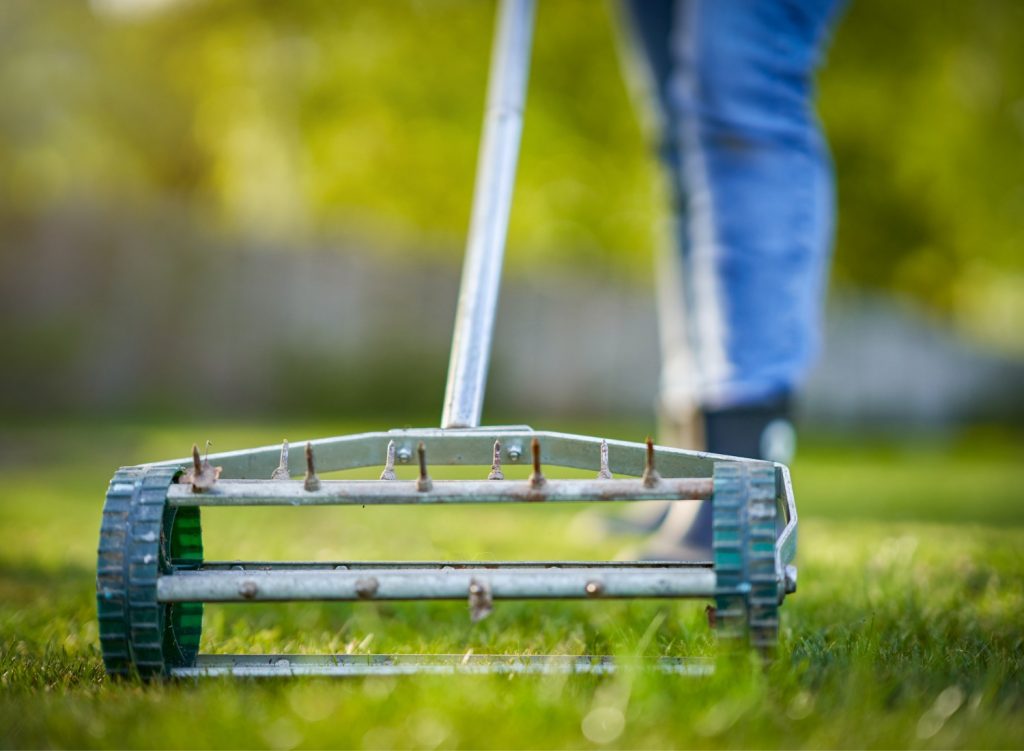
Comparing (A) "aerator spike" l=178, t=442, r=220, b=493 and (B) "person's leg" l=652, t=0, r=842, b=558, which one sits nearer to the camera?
(A) "aerator spike" l=178, t=442, r=220, b=493

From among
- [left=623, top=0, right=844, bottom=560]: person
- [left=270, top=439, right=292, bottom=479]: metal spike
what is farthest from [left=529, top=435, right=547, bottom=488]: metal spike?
[left=623, top=0, right=844, bottom=560]: person

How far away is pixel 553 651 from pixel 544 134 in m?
9.47

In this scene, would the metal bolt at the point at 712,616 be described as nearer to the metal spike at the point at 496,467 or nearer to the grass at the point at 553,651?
the grass at the point at 553,651

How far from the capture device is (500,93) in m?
1.87

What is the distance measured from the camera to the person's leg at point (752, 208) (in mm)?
1969

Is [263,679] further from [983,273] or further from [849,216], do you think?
[983,273]

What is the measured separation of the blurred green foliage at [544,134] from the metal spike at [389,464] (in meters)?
8.54

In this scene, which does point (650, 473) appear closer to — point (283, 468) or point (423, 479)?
point (423, 479)

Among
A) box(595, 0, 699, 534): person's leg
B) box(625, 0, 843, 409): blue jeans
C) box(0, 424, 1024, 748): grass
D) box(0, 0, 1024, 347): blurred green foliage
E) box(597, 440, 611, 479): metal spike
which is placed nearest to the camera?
box(0, 424, 1024, 748): grass

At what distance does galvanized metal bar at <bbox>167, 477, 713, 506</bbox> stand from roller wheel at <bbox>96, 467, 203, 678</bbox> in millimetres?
38

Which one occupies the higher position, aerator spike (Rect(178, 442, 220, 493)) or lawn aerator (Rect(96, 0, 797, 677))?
aerator spike (Rect(178, 442, 220, 493))

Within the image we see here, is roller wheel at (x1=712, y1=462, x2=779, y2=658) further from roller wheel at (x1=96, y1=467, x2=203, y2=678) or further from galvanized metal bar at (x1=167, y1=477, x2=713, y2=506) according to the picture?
roller wheel at (x1=96, y1=467, x2=203, y2=678)

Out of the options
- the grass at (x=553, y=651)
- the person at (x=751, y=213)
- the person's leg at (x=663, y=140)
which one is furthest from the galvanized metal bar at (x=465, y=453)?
the person's leg at (x=663, y=140)

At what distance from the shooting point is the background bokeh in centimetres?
892
